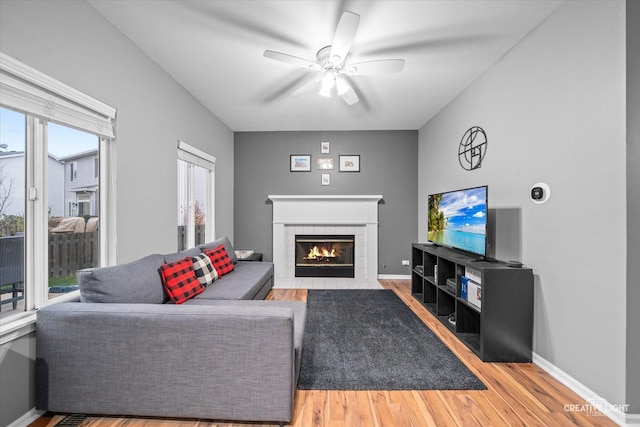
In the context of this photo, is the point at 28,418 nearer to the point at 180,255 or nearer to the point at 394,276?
the point at 180,255

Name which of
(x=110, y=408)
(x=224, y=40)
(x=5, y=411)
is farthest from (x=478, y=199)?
(x=5, y=411)

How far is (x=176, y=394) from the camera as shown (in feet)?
4.91

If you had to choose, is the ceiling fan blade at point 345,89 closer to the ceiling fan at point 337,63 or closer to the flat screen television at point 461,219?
the ceiling fan at point 337,63

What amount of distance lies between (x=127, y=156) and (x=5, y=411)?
5.86 ft

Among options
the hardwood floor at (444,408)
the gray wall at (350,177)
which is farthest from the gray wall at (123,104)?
the gray wall at (350,177)

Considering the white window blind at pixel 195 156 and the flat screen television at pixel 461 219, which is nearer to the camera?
the flat screen television at pixel 461 219

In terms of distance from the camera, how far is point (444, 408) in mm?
1682

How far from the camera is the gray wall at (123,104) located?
1.50 m

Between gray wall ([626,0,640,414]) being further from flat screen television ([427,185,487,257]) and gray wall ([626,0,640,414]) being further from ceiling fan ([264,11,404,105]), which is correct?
ceiling fan ([264,11,404,105])

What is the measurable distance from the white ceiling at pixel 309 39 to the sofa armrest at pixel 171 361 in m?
2.09

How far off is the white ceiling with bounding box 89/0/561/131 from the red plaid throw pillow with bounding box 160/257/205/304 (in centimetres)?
197

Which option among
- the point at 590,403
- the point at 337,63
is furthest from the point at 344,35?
the point at 590,403

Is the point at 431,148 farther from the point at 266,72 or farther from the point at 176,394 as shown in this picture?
the point at 176,394

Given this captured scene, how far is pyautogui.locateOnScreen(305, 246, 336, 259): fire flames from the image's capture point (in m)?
5.00
